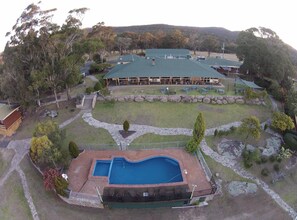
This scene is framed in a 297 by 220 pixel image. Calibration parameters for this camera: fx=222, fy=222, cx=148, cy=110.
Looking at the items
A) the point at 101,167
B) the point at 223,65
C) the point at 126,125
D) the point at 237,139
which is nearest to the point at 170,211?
the point at 101,167

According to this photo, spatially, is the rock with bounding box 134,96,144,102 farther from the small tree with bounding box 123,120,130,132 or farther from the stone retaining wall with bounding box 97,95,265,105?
the small tree with bounding box 123,120,130,132

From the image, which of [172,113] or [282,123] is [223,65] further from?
[282,123]

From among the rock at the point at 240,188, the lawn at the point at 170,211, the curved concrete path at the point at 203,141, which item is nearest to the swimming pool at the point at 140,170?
the lawn at the point at 170,211

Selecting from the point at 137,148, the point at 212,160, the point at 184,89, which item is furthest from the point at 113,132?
the point at 184,89

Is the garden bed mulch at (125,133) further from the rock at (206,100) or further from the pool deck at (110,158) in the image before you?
the rock at (206,100)

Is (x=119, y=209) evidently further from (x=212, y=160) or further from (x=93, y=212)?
(x=212, y=160)
